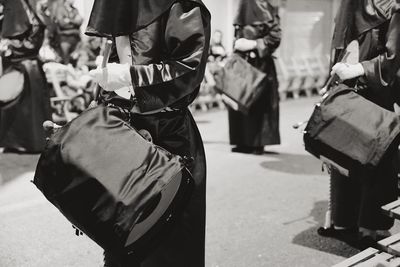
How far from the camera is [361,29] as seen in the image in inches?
115

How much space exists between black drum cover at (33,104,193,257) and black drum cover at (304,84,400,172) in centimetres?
122

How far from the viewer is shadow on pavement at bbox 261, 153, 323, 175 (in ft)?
17.1

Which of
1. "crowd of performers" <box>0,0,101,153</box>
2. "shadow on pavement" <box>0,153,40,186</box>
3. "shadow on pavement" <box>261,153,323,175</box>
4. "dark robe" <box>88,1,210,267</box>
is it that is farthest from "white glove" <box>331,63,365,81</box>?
"crowd of performers" <box>0,0,101,153</box>

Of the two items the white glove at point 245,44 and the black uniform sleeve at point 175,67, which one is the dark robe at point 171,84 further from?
the white glove at point 245,44

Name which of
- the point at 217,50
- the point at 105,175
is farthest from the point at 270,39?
the point at 217,50

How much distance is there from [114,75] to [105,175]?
1.25 feet

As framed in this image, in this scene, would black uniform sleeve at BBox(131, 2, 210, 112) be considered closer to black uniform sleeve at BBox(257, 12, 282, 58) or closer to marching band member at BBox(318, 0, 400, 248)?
marching band member at BBox(318, 0, 400, 248)

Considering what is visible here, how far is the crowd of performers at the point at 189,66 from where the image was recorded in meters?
1.88

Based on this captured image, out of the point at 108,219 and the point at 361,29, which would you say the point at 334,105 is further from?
the point at 108,219

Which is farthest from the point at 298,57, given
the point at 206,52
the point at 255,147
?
the point at 206,52

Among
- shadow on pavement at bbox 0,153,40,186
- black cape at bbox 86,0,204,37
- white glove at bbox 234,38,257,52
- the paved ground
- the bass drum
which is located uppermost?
black cape at bbox 86,0,204,37

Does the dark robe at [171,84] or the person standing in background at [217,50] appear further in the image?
the person standing in background at [217,50]

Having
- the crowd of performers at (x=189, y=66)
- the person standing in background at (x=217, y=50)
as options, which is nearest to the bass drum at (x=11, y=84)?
the crowd of performers at (x=189, y=66)

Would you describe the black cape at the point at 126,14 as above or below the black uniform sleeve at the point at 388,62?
above
